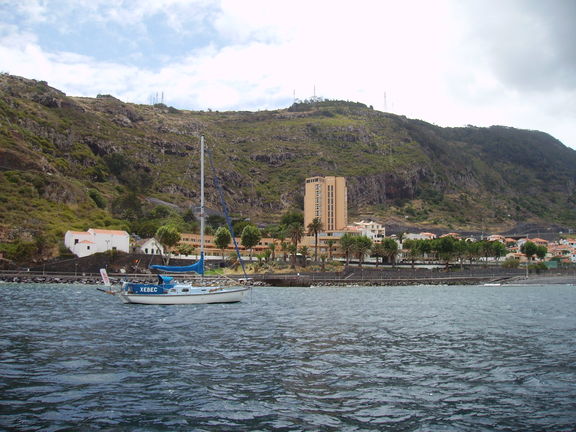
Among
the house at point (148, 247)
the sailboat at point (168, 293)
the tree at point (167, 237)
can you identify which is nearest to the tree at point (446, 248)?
the tree at point (167, 237)

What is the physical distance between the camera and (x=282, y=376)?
20.3 m

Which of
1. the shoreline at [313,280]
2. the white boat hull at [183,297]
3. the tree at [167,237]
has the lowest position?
the shoreline at [313,280]

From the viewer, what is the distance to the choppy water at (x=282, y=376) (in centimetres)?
1479

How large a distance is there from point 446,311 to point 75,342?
37742mm

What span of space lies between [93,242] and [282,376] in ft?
364

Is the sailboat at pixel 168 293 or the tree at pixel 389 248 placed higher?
the tree at pixel 389 248

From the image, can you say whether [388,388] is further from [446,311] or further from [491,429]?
[446,311]

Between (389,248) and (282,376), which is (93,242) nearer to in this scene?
(389,248)

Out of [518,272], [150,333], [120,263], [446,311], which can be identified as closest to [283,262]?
[120,263]

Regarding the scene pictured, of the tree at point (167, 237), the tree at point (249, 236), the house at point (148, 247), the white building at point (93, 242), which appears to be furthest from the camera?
the tree at point (249, 236)

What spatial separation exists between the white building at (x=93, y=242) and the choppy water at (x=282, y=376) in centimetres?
8624

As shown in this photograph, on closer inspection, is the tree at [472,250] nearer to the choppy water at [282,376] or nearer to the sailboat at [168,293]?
the sailboat at [168,293]

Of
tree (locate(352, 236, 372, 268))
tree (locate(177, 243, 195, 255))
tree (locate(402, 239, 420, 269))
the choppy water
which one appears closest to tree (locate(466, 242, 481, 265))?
tree (locate(402, 239, 420, 269))

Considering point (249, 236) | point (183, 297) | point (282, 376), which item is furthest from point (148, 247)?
point (282, 376)
